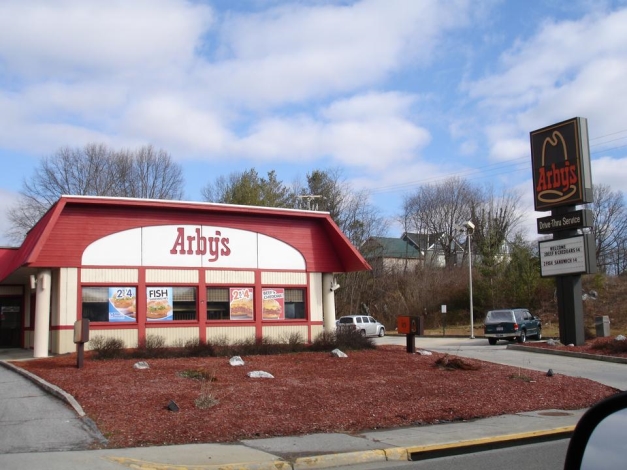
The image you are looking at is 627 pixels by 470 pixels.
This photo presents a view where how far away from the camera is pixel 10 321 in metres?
28.6

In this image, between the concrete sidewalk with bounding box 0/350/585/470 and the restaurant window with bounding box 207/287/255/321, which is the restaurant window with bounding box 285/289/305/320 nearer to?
the restaurant window with bounding box 207/287/255/321

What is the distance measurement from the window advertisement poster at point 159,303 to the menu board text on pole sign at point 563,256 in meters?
16.6

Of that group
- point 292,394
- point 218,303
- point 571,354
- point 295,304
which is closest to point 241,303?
point 218,303

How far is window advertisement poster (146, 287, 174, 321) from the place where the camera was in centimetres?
2370

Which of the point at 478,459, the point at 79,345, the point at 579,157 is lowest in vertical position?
the point at 478,459

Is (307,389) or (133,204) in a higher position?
(133,204)

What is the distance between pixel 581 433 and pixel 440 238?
71.8m

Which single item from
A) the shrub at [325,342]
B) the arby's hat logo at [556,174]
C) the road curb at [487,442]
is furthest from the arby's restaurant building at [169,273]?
the road curb at [487,442]

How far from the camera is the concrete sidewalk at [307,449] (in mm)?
8609

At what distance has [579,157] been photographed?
27656 millimetres

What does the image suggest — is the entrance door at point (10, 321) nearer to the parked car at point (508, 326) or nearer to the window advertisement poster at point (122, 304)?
the window advertisement poster at point (122, 304)

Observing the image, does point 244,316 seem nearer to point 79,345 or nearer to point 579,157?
point 79,345

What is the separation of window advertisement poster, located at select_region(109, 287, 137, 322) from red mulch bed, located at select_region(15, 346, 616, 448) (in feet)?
11.4

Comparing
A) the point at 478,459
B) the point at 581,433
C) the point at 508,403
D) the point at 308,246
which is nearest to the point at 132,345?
the point at 308,246
